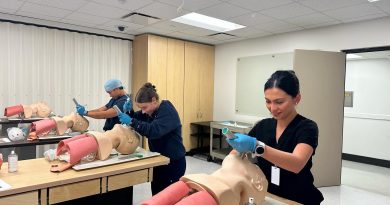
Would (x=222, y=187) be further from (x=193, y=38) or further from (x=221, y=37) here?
(x=193, y=38)

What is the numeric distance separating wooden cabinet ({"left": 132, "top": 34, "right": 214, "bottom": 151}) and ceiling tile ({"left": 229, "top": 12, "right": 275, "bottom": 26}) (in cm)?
169

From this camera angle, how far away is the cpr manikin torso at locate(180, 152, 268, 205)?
101 cm

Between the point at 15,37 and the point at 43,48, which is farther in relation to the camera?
the point at 43,48

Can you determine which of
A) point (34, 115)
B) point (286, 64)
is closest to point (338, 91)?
point (286, 64)

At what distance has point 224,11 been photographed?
136 inches

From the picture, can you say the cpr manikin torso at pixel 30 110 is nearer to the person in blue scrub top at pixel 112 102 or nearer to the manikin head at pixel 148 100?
the person in blue scrub top at pixel 112 102

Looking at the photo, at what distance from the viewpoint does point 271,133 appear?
141cm

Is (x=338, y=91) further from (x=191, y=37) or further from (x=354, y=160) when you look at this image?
(x=191, y=37)

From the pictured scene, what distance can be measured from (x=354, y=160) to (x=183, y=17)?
14.6 ft

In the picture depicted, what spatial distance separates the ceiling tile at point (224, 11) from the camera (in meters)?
3.27

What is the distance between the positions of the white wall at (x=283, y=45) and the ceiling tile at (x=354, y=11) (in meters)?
0.35

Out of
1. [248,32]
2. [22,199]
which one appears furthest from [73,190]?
[248,32]

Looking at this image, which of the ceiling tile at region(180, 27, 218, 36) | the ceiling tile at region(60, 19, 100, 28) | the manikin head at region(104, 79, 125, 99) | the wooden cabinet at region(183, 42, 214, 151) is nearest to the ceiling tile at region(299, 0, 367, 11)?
the ceiling tile at region(180, 27, 218, 36)

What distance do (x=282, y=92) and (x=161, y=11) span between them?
2714 millimetres
